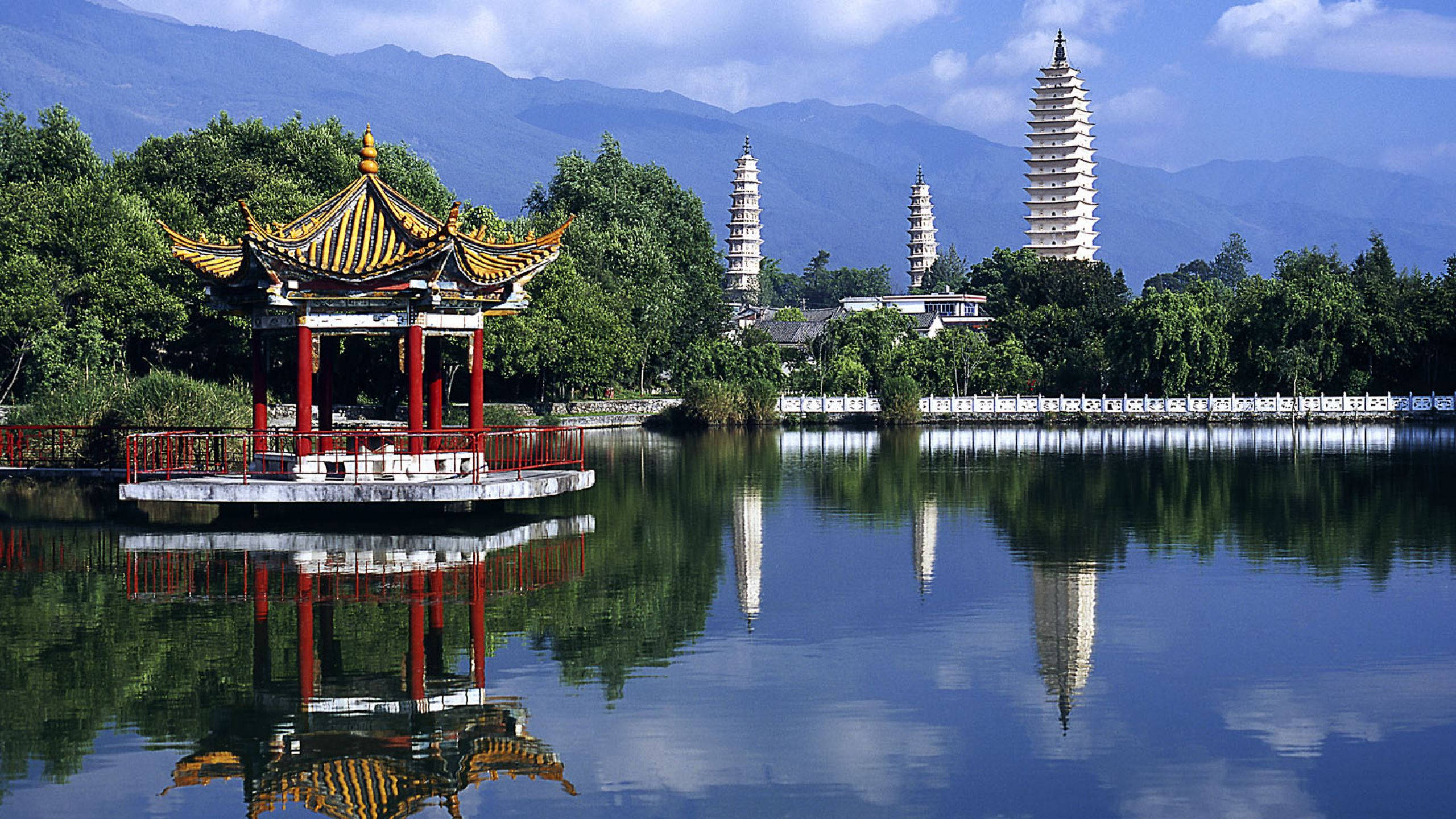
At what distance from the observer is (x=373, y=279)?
2527cm

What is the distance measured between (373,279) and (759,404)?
1599 inches

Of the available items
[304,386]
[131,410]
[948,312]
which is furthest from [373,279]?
[948,312]

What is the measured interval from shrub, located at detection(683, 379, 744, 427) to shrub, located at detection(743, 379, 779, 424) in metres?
0.60

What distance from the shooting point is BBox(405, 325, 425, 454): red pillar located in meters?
25.5

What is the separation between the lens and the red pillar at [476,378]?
26641 millimetres

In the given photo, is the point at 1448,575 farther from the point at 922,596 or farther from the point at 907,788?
the point at 907,788

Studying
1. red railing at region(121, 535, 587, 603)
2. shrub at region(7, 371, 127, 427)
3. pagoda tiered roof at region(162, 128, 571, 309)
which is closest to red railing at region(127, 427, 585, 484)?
pagoda tiered roof at region(162, 128, 571, 309)

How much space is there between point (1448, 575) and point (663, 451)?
96.9 feet

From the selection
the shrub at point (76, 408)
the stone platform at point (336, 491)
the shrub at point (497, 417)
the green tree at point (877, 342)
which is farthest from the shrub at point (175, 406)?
the green tree at point (877, 342)

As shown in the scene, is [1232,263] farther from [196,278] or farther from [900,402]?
[196,278]

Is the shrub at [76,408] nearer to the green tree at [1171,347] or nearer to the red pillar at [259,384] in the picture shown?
the red pillar at [259,384]

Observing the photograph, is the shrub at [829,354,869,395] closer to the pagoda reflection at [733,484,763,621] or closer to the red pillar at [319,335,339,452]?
the pagoda reflection at [733,484,763,621]

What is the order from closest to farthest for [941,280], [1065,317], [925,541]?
A: [925,541]
[1065,317]
[941,280]

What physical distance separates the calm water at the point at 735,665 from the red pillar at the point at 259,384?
3166 millimetres
